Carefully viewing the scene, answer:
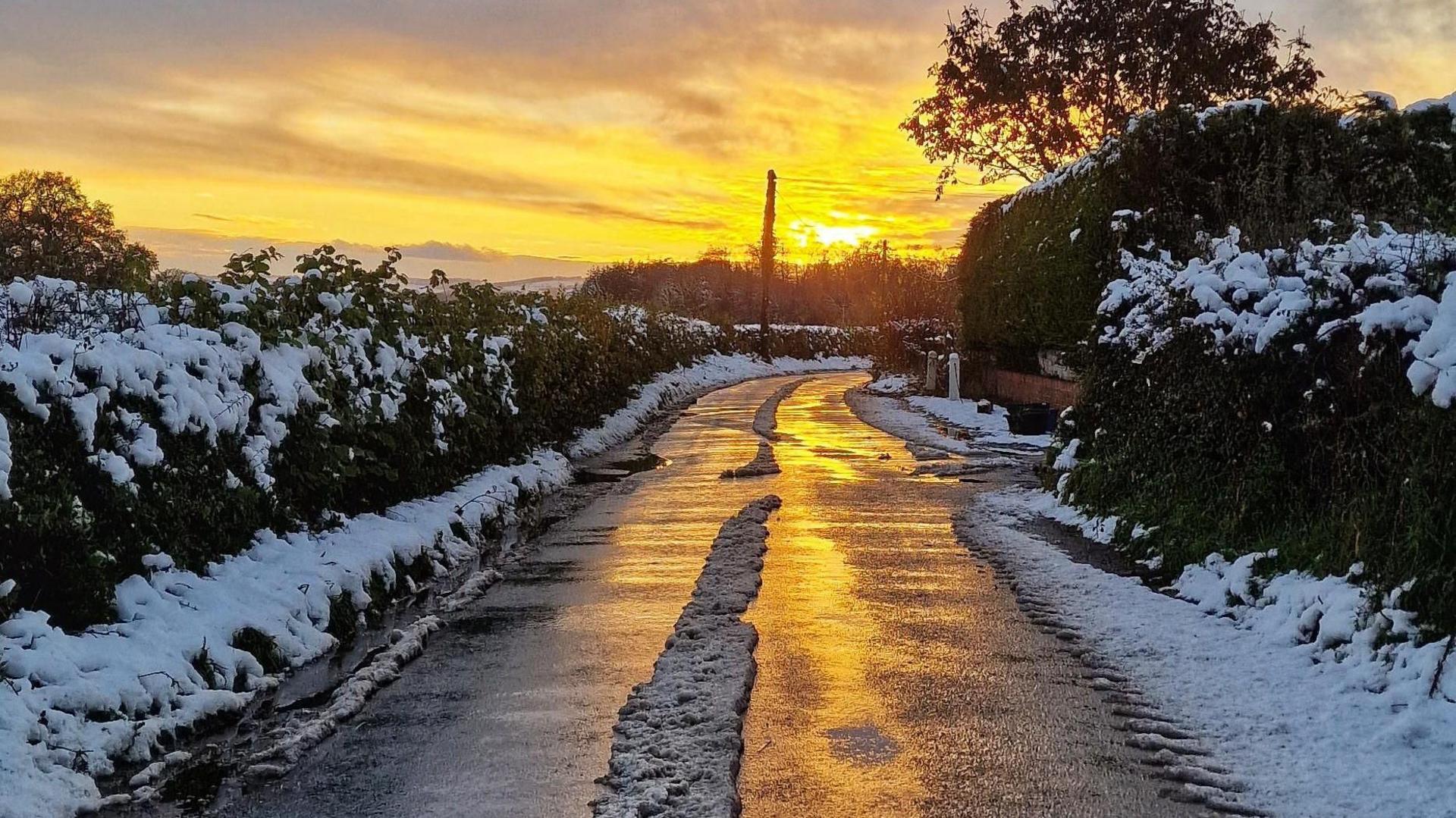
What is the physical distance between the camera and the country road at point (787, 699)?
4.19 metres

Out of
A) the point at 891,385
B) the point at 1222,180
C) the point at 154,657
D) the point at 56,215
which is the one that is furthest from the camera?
the point at 56,215

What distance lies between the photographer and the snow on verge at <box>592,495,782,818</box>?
13.5 feet

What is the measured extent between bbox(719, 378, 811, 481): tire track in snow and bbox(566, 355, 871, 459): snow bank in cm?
250

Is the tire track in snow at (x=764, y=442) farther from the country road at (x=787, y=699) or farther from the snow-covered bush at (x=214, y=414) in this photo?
the country road at (x=787, y=699)

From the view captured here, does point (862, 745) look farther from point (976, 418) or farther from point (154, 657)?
point (976, 418)

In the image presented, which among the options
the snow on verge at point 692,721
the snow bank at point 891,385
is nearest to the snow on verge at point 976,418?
the snow bank at point 891,385

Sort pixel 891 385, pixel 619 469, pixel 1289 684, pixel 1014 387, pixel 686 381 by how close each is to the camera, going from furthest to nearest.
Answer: pixel 686 381 → pixel 891 385 → pixel 1014 387 → pixel 619 469 → pixel 1289 684

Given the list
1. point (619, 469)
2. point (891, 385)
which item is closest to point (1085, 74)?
point (891, 385)

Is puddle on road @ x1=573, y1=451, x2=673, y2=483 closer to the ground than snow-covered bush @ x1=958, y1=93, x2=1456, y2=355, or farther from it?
closer to the ground

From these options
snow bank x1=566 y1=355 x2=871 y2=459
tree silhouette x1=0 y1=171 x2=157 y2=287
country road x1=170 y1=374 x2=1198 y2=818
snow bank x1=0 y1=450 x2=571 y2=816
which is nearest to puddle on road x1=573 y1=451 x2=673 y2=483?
snow bank x1=566 y1=355 x2=871 y2=459

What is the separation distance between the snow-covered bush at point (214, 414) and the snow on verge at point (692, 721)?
2.80 metres

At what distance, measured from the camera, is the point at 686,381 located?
113 feet

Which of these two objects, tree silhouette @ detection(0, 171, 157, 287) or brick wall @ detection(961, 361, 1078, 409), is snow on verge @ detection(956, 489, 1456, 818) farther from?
tree silhouette @ detection(0, 171, 157, 287)

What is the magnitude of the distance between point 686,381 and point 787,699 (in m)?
29.4
